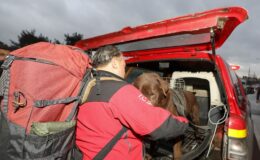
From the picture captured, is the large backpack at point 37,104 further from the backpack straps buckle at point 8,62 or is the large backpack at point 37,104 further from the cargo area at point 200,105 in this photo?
the cargo area at point 200,105

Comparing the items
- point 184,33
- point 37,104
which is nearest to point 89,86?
point 37,104

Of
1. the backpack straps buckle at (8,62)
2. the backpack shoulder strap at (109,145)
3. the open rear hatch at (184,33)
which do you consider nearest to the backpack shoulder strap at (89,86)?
the backpack shoulder strap at (109,145)

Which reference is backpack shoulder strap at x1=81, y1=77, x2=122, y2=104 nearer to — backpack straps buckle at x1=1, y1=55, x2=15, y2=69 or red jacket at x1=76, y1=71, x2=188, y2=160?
red jacket at x1=76, y1=71, x2=188, y2=160

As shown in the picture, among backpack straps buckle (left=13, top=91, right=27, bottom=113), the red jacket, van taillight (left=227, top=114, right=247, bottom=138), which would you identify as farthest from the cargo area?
backpack straps buckle (left=13, top=91, right=27, bottom=113)

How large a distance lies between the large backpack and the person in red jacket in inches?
8.4

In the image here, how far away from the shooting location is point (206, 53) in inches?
112

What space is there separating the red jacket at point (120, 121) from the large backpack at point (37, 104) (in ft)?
0.70

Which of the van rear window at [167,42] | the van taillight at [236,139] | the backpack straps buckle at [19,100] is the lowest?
the van taillight at [236,139]

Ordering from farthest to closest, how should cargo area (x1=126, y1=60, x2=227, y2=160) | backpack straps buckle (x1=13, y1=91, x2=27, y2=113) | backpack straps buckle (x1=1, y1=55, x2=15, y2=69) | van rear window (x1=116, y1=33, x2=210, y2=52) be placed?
cargo area (x1=126, y1=60, x2=227, y2=160) < van rear window (x1=116, y1=33, x2=210, y2=52) < backpack straps buckle (x1=1, y1=55, x2=15, y2=69) < backpack straps buckle (x1=13, y1=91, x2=27, y2=113)

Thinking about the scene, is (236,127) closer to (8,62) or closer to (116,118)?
(116,118)

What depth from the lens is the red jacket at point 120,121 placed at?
1726 mm

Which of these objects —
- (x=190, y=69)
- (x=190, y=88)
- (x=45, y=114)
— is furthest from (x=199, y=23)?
(x=190, y=88)

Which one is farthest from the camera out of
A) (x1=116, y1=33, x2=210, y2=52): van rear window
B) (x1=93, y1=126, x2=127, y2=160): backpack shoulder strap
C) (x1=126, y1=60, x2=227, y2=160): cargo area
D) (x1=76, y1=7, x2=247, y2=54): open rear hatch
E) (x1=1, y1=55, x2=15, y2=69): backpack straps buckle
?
(x1=126, y1=60, x2=227, y2=160): cargo area

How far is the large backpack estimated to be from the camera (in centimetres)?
151
